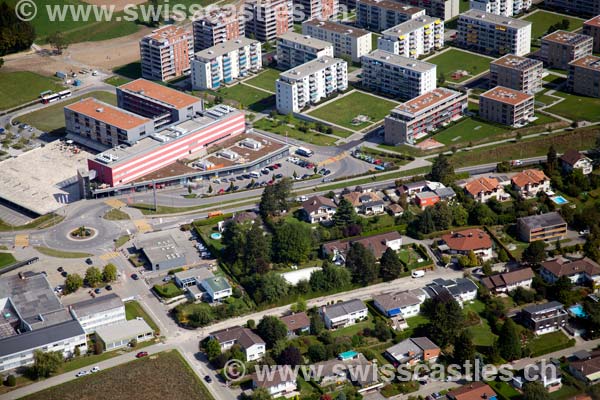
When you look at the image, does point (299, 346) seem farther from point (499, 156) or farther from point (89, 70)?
point (89, 70)

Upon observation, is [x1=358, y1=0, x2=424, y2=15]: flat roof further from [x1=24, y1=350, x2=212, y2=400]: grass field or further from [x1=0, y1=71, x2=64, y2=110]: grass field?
[x1=24, y1=350, x2=212, y2=400]: grass field

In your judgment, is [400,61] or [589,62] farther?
[400,61]

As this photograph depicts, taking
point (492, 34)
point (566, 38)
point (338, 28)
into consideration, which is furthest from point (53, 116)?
point (566, 38)

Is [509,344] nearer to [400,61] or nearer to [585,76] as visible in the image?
[585,76]

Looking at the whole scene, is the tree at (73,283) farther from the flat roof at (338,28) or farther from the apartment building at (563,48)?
the apartment building at (563,48)

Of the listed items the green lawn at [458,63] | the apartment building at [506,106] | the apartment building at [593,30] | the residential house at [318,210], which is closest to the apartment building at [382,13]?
the green lawn at [458,63]

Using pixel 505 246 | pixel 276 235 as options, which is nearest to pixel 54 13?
pixel 276 235

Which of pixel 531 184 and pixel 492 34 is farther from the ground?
pixel 492 34
